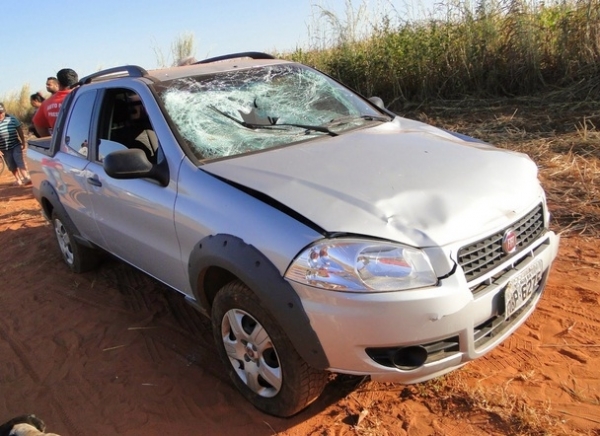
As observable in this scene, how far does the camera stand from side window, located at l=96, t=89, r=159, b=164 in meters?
3.98

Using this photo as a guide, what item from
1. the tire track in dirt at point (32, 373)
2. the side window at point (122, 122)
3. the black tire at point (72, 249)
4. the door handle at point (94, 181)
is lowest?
the tire track in dirt at point (32, 373)

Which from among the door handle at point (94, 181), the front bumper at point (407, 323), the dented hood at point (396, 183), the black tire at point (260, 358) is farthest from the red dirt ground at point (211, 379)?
the door handle at point (94, 181)

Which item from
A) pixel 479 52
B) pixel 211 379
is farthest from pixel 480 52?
pixel 211 379

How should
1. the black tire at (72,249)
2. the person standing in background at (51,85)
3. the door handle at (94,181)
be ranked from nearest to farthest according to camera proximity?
the door handle at (94,181) < the black tire at (72,249) < the person standing in background at (51,85)

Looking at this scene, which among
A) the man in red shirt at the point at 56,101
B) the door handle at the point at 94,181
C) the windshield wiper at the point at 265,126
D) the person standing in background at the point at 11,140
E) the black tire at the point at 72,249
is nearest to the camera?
the windshield wiper at the point at 265,126

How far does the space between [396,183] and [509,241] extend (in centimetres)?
59

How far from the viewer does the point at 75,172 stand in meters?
4.29

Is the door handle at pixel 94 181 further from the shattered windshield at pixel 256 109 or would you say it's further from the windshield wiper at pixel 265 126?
the windshield wiper at pixel 265 126

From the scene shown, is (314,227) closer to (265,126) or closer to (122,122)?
(265,126)

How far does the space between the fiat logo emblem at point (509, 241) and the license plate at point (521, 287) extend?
0.12 metres

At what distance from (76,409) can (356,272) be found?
6.71 ft

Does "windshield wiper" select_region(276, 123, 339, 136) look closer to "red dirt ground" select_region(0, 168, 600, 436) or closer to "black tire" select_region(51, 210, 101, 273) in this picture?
"red dirt ground" select_region(0, 168, 600, 436)

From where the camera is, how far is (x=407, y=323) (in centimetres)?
226

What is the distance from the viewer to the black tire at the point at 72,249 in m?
4.86
